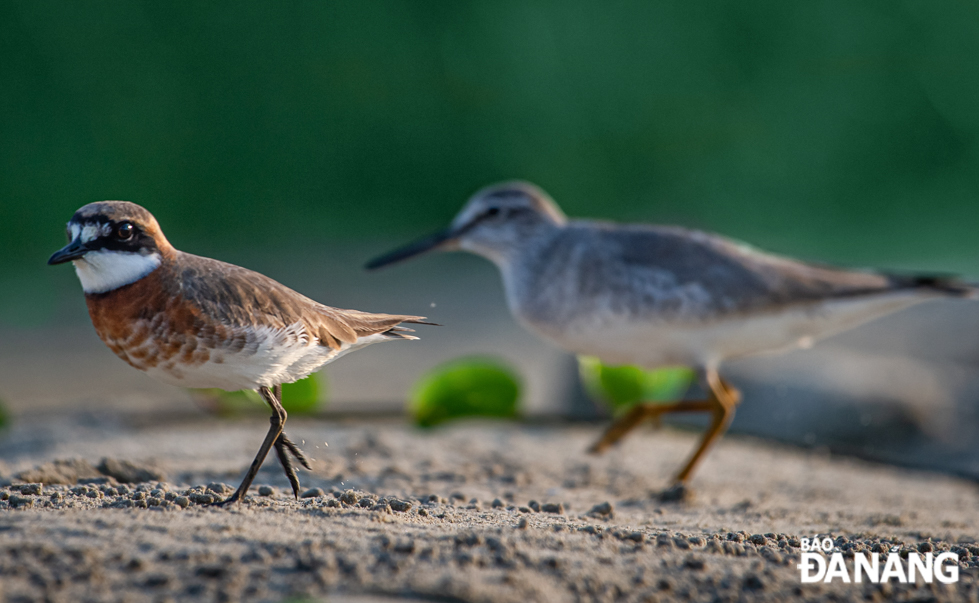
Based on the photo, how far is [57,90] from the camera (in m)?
9.09

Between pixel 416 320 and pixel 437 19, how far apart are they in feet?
25.5

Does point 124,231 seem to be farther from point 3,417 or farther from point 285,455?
point 3,417

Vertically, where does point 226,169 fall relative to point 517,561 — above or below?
above

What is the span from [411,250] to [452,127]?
5770mm

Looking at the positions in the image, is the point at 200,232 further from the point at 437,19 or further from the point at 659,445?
the point at 659,445

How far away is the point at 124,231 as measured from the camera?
267cm

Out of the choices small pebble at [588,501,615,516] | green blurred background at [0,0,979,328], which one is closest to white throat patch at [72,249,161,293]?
small pebble at [588,501,615,516]

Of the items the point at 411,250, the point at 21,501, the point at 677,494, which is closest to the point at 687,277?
the point at 677,494

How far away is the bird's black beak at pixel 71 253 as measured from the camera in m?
2.59

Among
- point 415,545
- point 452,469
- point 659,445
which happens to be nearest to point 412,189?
point 659,445

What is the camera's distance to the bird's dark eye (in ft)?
8.75

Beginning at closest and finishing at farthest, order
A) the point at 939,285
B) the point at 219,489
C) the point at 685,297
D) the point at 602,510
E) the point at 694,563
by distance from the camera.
Answer: the point at 694,563
the point at 219,489
the point at 602,510
the point at 685,297
the point at 939,285

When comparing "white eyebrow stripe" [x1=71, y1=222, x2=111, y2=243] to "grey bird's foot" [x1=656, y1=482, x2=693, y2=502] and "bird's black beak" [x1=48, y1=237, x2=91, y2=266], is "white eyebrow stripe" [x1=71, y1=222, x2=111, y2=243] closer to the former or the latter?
"bird's black beak" [x1=48, y1=237, x2=91, y2=266]

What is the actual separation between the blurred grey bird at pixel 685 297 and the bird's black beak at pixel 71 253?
2217mm
